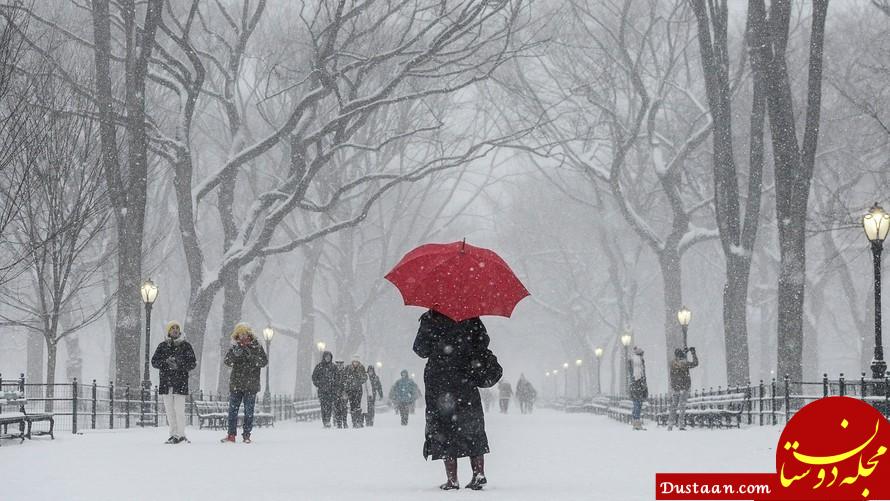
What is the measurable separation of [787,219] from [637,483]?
47.9 ft

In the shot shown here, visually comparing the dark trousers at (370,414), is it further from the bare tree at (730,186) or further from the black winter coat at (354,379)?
the bare tree at (730,186)

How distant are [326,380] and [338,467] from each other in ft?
43.7

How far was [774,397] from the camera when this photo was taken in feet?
69.8

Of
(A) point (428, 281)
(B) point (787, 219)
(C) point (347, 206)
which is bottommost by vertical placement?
(A) point (428, 281)

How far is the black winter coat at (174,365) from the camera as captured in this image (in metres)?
17.3

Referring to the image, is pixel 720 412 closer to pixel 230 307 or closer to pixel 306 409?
pixel 230 307

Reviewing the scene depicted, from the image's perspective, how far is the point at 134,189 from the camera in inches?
999

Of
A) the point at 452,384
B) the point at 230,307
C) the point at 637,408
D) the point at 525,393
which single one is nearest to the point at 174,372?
the point at 452,384

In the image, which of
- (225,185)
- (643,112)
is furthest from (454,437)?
(643,112)

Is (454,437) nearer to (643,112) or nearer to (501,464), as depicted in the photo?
(501,464)

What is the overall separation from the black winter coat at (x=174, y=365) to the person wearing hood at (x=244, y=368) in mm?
609

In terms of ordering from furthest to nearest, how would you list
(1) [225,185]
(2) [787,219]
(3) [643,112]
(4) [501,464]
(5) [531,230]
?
(5) [531,230] < (3) [643,112] < (1) [225,185] < (2) [787,219] < (4) [501,464]

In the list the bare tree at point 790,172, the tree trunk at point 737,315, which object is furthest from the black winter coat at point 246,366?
the tree trunk at point 737,315

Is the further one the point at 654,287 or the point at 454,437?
the point at 654,287
